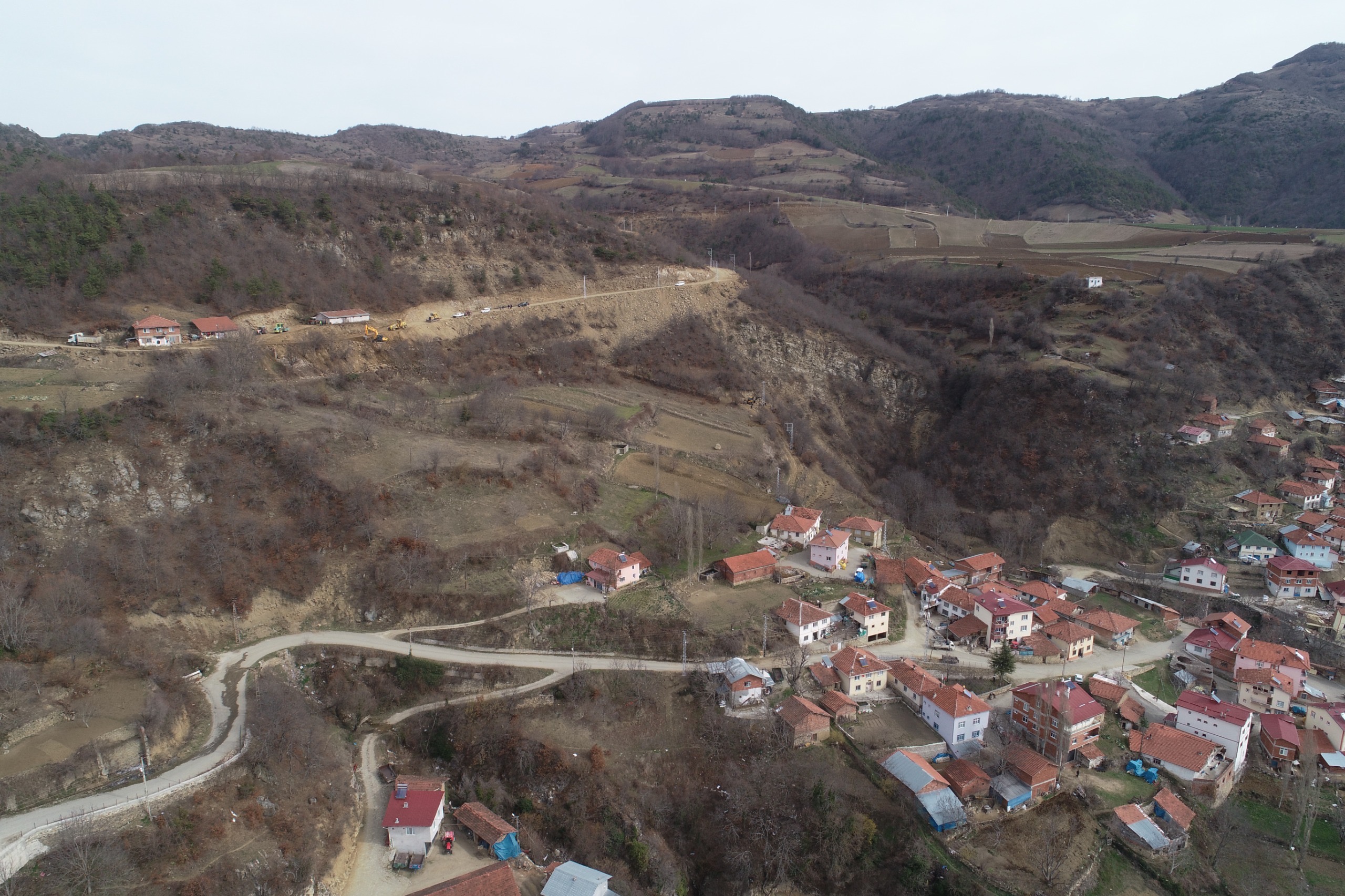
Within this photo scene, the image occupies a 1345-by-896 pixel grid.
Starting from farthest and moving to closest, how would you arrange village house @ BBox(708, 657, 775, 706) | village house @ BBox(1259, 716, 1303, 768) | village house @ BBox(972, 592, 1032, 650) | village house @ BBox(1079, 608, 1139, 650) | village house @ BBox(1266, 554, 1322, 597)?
village house @ BBox(1266, 554, 1322, 597) → village house @ BBox(1079, 608, 1139, 650) → village house @ BBox(972, 592, 1032, 650) → village house @ BBox(1259, 716, 1303, 768) → village house @ BBox(708, 657, 775, 706)

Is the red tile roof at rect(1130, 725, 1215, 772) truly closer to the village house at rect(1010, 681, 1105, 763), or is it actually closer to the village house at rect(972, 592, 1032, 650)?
the village house at rect(1010, 681, 1105, 763)

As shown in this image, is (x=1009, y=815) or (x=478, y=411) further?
(x=478, y=411)

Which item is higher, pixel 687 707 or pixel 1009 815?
pixel 687 707

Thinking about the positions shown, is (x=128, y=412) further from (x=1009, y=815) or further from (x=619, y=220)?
(x=619, y=220)

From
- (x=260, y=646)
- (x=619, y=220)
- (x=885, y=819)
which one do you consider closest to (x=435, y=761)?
(x=260, y=646)

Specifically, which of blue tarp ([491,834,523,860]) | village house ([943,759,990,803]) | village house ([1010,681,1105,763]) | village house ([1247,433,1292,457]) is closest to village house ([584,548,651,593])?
blue tarp ([491,834,523,860])

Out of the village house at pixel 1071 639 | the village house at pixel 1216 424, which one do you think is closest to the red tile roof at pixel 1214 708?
the village house at pixel 1071 639

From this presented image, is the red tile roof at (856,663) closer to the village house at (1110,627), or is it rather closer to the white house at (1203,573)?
the village house at (1110,627)

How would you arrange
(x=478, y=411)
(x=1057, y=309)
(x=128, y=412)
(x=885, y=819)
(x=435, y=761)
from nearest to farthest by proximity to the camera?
1. (x=885, y=819)
2. (x=435, y=761)
3. (x=128, y=412)
4. (x=478, y=411)
5. (x=1057, y=309)
